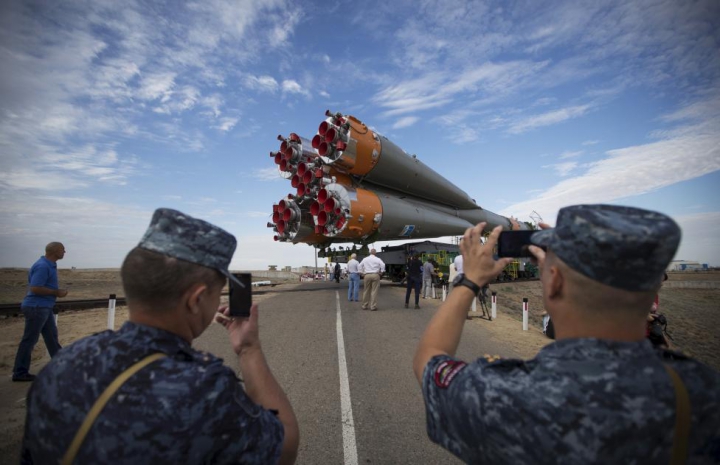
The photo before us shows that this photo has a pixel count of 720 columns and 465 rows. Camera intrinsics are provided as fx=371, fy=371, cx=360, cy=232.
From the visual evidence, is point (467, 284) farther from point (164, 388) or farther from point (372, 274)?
point (372, 274)

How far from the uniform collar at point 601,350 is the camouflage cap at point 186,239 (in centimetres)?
131

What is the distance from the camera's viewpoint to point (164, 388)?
1181mm

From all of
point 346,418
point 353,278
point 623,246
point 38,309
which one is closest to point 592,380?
point 623,246

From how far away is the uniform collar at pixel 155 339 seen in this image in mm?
1325

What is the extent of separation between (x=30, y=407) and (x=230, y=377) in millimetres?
685

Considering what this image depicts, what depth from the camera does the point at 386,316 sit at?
10117 millimetres

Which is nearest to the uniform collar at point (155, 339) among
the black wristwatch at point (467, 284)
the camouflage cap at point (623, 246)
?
the black wristwatch at point (467, 284)

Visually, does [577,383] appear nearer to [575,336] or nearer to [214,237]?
[575,336]

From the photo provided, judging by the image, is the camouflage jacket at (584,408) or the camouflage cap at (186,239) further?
the camouflage cap at (186,239)

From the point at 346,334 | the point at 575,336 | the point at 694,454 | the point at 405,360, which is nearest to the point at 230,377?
the point at 575,336

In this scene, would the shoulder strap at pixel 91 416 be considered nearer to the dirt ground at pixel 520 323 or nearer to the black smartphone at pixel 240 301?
the black smartphone at pixel 240 301

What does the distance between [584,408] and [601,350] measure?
0.65ft

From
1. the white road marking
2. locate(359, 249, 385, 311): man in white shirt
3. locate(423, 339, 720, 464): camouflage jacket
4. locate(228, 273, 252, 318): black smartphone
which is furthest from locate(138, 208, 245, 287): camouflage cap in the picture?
locate(359, 249, 385, 311): man in white shirt

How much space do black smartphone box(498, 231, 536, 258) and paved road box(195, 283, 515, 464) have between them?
7.24 ft
